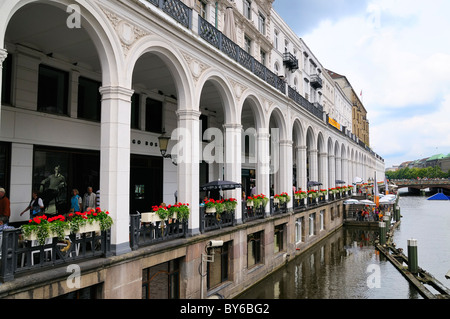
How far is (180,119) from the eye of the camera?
1128 cm

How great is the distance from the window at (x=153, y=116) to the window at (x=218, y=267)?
6.91 m

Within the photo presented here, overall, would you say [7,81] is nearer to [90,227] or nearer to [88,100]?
[88,100]

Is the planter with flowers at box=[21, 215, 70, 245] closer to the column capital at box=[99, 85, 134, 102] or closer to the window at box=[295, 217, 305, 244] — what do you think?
the column capital at box=[99, 85, 134, 102]

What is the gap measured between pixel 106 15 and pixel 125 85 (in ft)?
5.91

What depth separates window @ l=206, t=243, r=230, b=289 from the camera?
11922 mm

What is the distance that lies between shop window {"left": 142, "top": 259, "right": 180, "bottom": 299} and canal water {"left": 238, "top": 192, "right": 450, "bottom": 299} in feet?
13.1

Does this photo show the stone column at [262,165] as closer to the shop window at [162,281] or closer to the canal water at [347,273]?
the canal water at [347,273]

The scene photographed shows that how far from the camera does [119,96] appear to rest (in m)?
8.31

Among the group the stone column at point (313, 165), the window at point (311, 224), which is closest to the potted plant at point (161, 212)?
the window at point (311, 224)

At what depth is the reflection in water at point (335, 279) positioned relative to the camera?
13652 mm

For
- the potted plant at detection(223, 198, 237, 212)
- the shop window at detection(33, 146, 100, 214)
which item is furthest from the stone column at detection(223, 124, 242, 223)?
the shop window at detection(33, 146, 100, 214)

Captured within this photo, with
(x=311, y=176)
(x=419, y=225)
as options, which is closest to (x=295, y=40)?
(x=311, y=176)

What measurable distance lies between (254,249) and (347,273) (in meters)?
5.60

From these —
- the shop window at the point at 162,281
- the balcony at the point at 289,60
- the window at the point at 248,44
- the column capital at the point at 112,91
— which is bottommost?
the shop window at the point at 162,281
